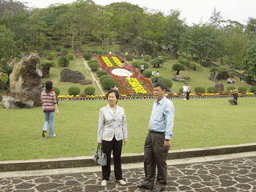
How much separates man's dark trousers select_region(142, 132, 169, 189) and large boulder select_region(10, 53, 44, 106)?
1149cm

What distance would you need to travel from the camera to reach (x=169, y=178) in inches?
179

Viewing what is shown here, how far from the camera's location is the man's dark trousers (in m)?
3.96

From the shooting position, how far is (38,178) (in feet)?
14.6

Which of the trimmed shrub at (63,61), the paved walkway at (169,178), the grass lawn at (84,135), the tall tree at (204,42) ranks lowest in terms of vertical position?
the paved walkway at (169,178)

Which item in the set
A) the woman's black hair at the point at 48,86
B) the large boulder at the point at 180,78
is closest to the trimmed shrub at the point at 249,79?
the large boulder at the point at 180,78

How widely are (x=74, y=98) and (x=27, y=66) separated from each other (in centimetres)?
518

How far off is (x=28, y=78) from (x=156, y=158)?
12582 millimetres

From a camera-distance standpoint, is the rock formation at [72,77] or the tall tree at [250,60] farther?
the tall tree at [250,60]

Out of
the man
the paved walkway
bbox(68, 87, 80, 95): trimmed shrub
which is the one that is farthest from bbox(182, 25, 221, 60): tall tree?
the man

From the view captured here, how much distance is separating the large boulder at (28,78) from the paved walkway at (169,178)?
10181 mm

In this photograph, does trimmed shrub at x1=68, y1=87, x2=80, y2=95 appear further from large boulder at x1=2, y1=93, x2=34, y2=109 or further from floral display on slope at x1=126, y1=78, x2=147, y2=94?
large boulder at x1=2, y1=93, x2=34, y2=109

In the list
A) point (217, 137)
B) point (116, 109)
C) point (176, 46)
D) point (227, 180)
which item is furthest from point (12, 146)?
point (176, 46)

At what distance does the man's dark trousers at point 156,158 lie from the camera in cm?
396

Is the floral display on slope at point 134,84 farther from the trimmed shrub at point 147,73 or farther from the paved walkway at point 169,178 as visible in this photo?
the paved walkway at point 169,178
